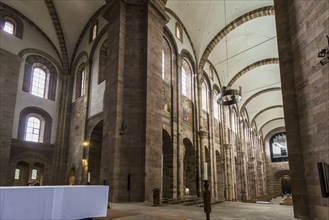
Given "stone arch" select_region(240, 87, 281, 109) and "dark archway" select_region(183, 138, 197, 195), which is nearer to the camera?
"dark archway" select_region(183, 138, 197, 195)

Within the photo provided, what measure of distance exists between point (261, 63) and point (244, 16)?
7772 mm

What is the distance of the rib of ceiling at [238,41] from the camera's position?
17867mm

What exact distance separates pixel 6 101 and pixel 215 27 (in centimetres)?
1516

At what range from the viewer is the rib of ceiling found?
17.9 m

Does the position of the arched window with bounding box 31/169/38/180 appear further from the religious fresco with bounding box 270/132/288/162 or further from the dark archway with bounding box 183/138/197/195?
the religious fresco with bounding box 270/132/288/162

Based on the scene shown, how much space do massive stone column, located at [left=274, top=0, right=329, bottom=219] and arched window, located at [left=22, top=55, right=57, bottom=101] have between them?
15605mm

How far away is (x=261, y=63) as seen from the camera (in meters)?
25.4

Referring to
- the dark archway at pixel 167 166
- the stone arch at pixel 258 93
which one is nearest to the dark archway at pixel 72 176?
the dark archway at pixel 167 166

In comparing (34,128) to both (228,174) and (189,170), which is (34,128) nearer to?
(189,170)

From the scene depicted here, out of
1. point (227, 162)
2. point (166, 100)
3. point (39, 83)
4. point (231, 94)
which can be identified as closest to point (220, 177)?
point (227, 162)

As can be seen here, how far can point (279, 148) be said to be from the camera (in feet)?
143

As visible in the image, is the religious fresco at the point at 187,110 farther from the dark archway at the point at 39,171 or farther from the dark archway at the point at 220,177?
the dark archway at the point at 39,171

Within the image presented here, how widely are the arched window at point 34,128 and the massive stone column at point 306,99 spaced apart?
1539 cm

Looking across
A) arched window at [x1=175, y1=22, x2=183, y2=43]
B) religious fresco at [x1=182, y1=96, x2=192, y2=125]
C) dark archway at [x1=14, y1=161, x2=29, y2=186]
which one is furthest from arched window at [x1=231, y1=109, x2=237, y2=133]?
dark archway at [x1=14, y1=161, x2=29, y2=186]
